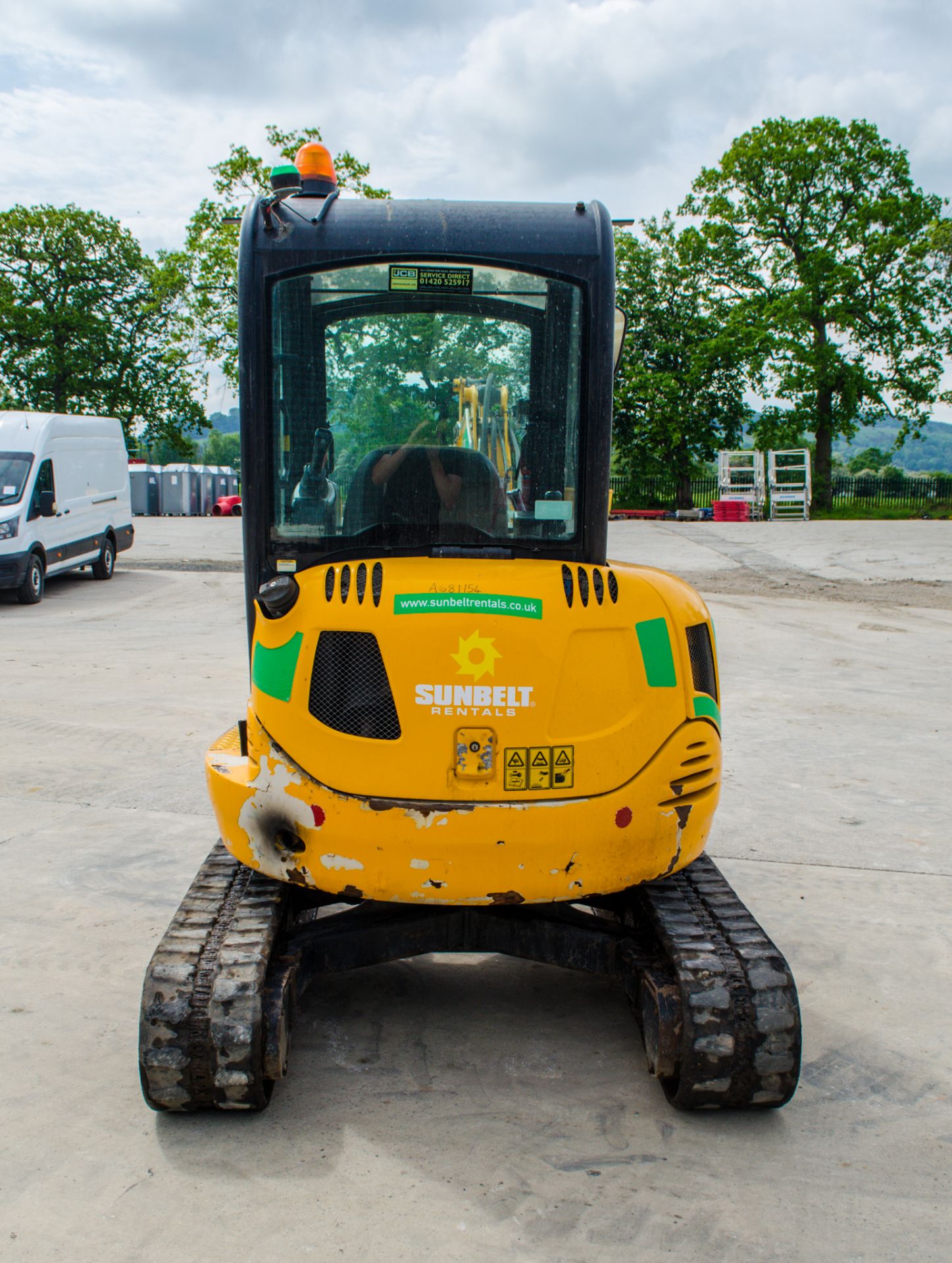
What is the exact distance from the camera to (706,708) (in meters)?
3.48

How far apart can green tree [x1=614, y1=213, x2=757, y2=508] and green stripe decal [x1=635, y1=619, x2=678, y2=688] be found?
3919cm

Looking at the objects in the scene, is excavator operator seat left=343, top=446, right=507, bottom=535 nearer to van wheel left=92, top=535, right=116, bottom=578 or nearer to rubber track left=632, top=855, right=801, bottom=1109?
rubber track left=632, top=855, right=801, bottom=1109

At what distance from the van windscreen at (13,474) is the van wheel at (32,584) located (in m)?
0.86

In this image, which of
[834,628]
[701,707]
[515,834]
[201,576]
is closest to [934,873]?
[701,707]

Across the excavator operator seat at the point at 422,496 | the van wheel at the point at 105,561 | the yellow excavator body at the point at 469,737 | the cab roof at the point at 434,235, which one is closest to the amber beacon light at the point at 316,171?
the cab roof at the point at 434,235

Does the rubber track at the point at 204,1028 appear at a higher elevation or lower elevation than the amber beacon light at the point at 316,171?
lower

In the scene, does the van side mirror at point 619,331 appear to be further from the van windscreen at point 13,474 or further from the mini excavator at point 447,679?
the van windscreen at point 13,474

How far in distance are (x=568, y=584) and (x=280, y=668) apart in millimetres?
877

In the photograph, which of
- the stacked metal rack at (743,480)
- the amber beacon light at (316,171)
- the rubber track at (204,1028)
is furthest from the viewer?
the stacked metal rack at (743,480)

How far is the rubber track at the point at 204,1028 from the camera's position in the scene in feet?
10.3

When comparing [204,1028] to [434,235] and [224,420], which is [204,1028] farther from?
[224,420]

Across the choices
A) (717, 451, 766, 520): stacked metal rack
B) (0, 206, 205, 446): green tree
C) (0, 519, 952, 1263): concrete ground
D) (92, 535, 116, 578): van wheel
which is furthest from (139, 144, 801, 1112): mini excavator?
(0, 206, 205, 446): green tree

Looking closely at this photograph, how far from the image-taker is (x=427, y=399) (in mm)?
3619

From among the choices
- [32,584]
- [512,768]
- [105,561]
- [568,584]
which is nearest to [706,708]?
[568,584]
